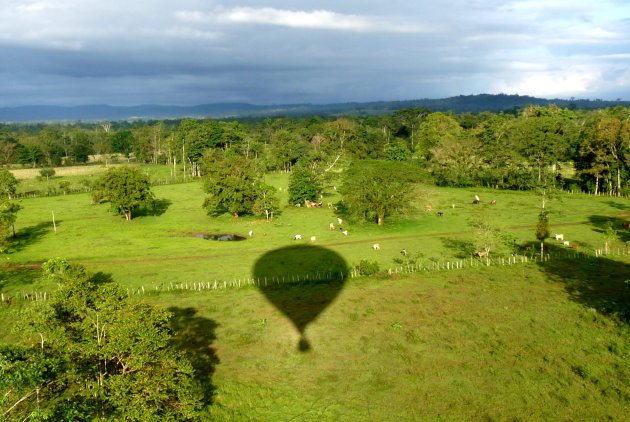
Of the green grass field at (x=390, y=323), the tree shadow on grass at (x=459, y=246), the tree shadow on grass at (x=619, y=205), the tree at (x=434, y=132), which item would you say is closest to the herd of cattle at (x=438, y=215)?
the green grass field at (x=390, y=323)

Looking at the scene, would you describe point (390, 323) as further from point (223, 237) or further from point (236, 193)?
point (236, 193)

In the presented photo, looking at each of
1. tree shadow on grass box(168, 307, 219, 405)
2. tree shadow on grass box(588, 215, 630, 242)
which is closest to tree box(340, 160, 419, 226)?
tree shadow on grass box(588, 215, 630, 242)

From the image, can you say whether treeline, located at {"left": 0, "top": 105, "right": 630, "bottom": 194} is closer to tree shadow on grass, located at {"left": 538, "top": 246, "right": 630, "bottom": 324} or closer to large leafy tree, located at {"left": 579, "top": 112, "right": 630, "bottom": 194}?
large leafy tree, located at {"left": 579, "top": 112, "right": 630, "bottom": 194}

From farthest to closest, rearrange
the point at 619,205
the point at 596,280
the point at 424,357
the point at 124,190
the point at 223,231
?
1. the point at 619,205
2. the point at 124,190
3. the point at 223,231
4. the point at 596,280
5. the point at 424,357

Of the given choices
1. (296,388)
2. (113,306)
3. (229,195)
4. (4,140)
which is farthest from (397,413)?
(4,140)

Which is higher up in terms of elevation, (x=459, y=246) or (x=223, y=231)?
(x=459, y=246)

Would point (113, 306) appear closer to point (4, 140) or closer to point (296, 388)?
point (296, 388)

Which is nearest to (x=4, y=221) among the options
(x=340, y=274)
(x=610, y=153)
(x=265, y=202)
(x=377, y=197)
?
(x=265, y=202)
